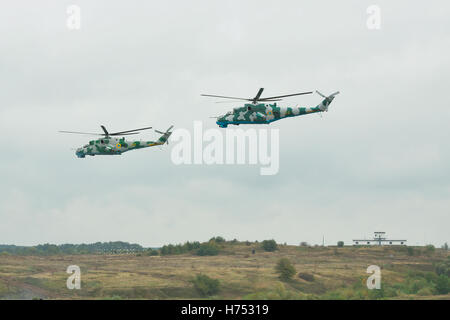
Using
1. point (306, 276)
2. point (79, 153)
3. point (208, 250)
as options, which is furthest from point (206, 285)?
point (208, 250)

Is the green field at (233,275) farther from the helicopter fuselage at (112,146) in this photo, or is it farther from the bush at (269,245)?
the helicopter fuselage at (112,146)

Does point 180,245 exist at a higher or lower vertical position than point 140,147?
lower

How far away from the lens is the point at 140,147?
100812mm

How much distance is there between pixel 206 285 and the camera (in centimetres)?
9338

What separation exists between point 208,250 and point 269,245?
16170 mm

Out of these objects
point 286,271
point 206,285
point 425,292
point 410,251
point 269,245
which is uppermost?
point 269,245

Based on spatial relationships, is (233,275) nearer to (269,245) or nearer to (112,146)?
(112,146)

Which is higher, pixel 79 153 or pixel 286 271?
pixel 79 153

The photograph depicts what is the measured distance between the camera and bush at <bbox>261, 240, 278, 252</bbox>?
152 metres

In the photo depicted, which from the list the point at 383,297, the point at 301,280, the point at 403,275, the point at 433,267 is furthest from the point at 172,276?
the point at 433,267
